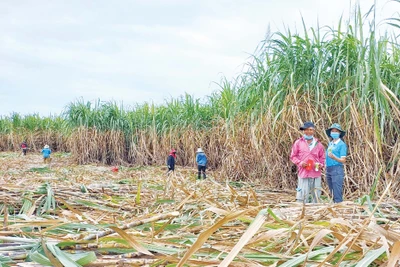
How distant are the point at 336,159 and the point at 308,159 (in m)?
0.32

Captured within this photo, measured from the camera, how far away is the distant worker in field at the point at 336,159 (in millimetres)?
4402

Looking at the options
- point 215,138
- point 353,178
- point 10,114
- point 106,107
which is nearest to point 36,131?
point 10,114

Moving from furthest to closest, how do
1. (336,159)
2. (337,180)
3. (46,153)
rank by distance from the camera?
(46,153)
(337,180)
(336,159)

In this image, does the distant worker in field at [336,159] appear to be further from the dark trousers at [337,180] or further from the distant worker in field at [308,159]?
the distant worker in field at [308,159]

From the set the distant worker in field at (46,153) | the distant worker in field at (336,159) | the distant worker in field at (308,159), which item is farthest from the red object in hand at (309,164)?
the distant worker in field at (46,153)

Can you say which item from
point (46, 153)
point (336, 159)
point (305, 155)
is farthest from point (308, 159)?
point (46, 153)

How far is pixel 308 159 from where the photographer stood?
15.0 ft

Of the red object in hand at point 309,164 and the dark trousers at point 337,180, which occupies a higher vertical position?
the red object in hand at point 309,164

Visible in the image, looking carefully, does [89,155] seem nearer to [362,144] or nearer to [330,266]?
[362,144]

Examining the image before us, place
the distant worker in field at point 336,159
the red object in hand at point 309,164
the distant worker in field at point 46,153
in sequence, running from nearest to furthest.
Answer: the distant worker in field at point 336,159 < the red object in hand at point 309,164 < the distant worker in field at point 46,153

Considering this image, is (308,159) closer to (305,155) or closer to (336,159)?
(305,155)

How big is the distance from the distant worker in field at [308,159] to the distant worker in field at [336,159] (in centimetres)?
13

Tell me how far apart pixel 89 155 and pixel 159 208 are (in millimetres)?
11286

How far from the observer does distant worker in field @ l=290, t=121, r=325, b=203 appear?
14.9ft
